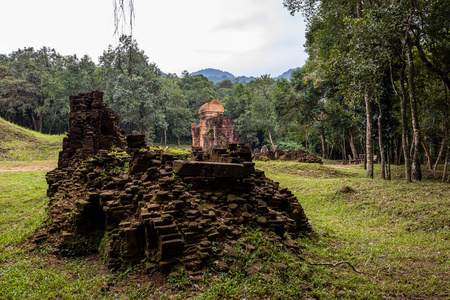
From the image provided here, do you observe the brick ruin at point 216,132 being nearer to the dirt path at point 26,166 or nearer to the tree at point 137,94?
the tree at point 137,94

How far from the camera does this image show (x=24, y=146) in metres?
23.2

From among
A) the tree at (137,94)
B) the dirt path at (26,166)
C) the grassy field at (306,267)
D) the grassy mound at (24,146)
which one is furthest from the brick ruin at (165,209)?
the tree at (137,94)

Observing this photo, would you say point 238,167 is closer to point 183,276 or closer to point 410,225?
point 183,276

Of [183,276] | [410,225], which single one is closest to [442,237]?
[410,225]

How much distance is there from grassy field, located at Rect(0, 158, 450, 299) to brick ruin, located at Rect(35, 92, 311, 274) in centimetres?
29

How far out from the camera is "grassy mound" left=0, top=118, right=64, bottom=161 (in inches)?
842

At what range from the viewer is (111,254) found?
4.50 meters

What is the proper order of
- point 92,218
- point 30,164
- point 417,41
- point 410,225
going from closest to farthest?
point 92,218 → point 410,225 → point 417,41 → point 30,164

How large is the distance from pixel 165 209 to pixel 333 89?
17578 mm

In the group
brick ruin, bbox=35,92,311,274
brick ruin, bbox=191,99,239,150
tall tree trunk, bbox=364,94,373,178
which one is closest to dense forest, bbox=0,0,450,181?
tall tree trunk, bbox=364,94,373,178

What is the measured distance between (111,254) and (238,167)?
9.03 feet

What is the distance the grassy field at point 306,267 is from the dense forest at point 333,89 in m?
2.98

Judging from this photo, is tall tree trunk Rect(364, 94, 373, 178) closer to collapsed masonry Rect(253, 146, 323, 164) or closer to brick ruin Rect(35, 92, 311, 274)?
collapsed masonry Rect(253, 146, 323, 164)

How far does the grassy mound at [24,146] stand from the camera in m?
21.4
